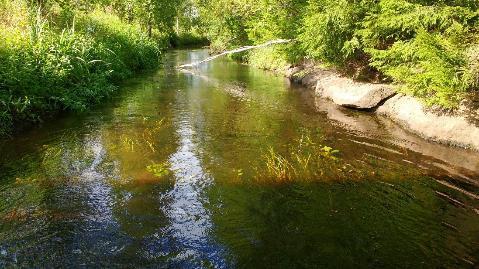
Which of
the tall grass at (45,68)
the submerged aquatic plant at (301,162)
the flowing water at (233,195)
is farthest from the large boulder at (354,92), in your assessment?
the tall grass at (45,68)

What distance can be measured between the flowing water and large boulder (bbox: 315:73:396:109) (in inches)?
79.9

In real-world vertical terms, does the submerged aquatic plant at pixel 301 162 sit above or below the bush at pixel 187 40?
below

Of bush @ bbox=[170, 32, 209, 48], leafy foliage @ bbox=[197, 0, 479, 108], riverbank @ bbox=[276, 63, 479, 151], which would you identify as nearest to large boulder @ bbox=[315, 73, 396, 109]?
riverbank @ bbox=[276, 63, 479, 151]

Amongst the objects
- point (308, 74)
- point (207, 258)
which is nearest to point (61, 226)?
point (207, 258)

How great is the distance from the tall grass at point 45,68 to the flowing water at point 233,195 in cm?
73

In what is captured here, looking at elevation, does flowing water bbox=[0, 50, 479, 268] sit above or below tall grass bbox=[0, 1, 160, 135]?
below

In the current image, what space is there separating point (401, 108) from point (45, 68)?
11.6m

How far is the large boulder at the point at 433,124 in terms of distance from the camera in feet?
36.0

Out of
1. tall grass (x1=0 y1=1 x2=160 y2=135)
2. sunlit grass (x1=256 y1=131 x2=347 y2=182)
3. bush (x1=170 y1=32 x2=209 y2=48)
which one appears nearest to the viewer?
sunlit grass (x1=256 y1=131 x2=347 y2=182)

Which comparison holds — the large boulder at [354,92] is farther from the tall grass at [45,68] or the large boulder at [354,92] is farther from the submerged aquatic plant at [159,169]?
the tall grass at [45,68]

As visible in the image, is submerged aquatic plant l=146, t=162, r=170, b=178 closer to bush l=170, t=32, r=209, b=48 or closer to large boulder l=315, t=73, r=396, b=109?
large boulder l=315, t=73, r=396, b=109

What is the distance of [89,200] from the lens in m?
7.57

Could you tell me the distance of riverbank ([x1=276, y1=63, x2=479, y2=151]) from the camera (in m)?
11.1

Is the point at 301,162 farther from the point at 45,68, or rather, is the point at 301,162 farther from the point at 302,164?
the point at 45,68
